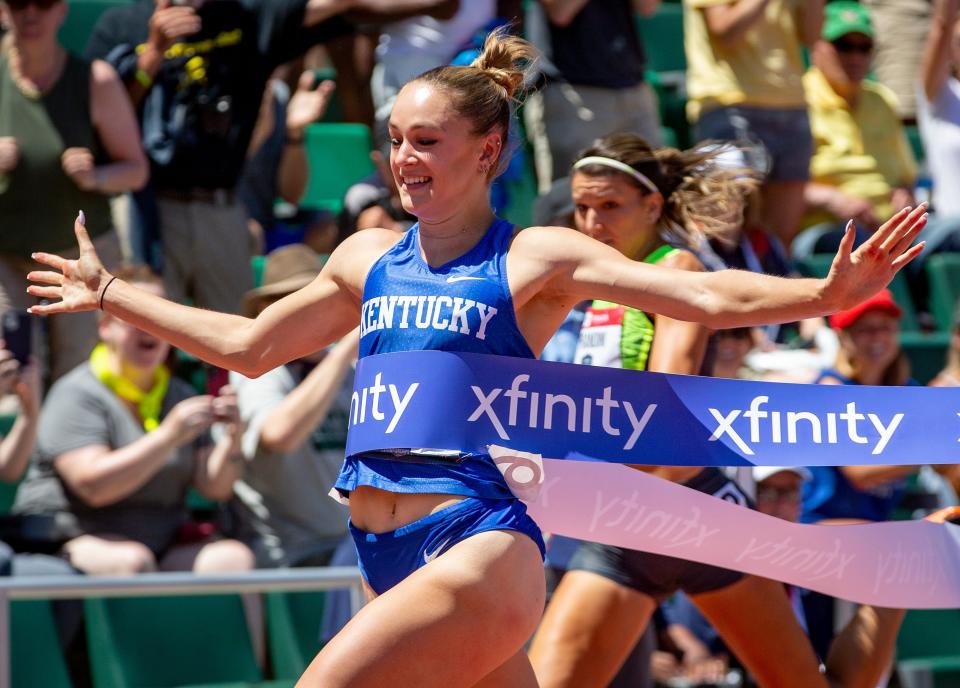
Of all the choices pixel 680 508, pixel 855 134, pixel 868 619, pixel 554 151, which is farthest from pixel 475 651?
Answer: pixel 855 134

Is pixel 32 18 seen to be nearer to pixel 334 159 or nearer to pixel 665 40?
pixel 334 159

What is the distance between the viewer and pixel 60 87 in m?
6.45

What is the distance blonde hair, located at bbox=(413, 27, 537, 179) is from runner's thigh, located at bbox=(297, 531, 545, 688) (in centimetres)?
89

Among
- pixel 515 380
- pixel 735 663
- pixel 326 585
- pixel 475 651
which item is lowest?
pixel 735 663

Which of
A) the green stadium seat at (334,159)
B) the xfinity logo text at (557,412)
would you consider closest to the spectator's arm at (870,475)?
the xfinity logo text at (557,412)

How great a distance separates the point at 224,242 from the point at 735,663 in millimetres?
2742

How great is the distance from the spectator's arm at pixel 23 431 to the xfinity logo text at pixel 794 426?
8.59ft

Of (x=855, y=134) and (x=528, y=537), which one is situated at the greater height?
(x=528, y=537)

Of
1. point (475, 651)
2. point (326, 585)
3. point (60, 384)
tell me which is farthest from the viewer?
point (60, 384)

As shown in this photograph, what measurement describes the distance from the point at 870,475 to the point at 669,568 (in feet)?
5.98

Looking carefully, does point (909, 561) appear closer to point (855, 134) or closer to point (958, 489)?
point (958, 489)

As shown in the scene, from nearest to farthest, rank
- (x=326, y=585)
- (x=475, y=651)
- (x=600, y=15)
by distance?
(x=475, y=651), (x=326, y=585), (x=600, y=15)

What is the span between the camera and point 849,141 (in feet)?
28.5

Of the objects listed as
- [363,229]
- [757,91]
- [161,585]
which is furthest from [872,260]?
[757,91]
